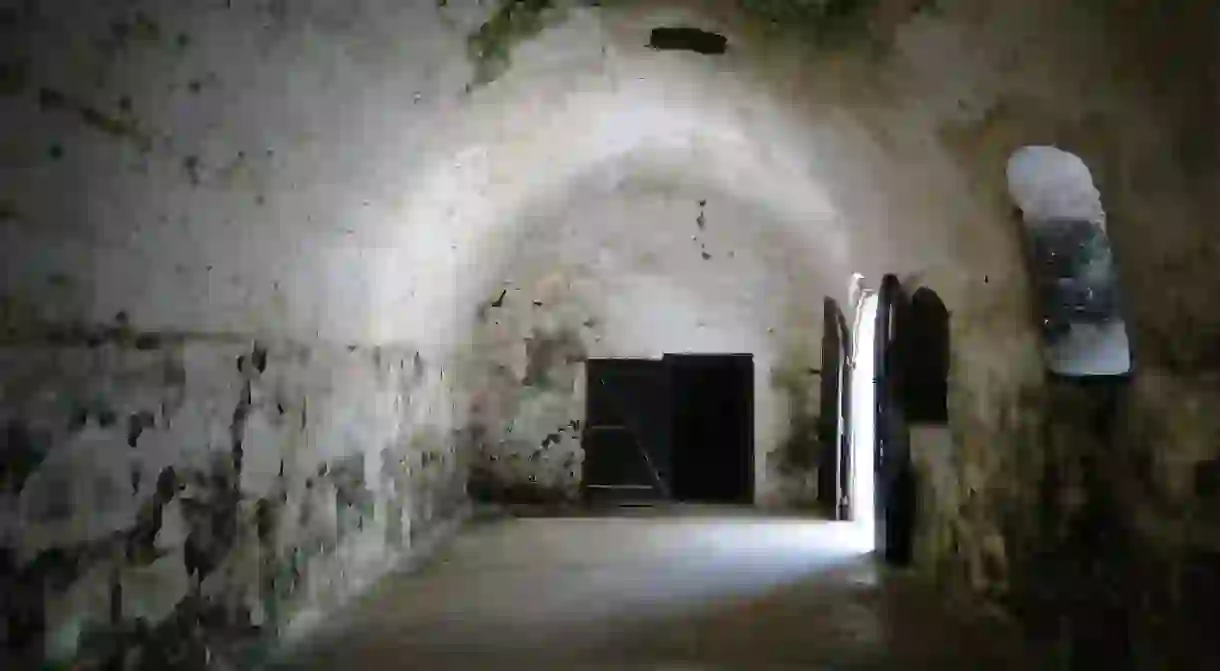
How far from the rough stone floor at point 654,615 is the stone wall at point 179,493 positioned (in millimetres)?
284

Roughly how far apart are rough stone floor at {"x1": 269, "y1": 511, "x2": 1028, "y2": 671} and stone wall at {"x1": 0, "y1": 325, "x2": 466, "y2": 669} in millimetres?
284

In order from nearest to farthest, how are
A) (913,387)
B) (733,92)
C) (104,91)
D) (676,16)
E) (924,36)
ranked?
1. (104,91)
2. (924,36)
3. (676,16)
4. (733,92)
5. (913,387)

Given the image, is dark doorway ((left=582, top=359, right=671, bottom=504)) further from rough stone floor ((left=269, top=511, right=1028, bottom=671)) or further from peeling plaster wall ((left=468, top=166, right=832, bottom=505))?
rough stone floor ((left=269, top=511, right=1028, bottom=671))

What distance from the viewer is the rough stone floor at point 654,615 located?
3.32 metres

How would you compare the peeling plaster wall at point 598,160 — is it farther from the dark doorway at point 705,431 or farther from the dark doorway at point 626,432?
the dark doorway at point 705,431

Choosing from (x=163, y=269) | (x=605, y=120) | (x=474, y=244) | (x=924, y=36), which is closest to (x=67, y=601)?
(x=163, y=269)

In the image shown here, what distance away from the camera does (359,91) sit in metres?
3.33

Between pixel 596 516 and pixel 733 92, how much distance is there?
3.18 meters

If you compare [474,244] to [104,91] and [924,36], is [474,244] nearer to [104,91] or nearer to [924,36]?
[924,36]

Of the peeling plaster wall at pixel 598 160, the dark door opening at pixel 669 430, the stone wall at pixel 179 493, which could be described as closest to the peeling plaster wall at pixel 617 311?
the dark door opening at pixel 669 430

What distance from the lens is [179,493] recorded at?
2652mm

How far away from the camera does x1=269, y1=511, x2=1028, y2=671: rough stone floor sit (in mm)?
3324

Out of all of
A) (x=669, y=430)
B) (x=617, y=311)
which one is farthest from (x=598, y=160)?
(x=669, y=430)

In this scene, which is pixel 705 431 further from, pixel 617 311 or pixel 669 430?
pixel 617 311
